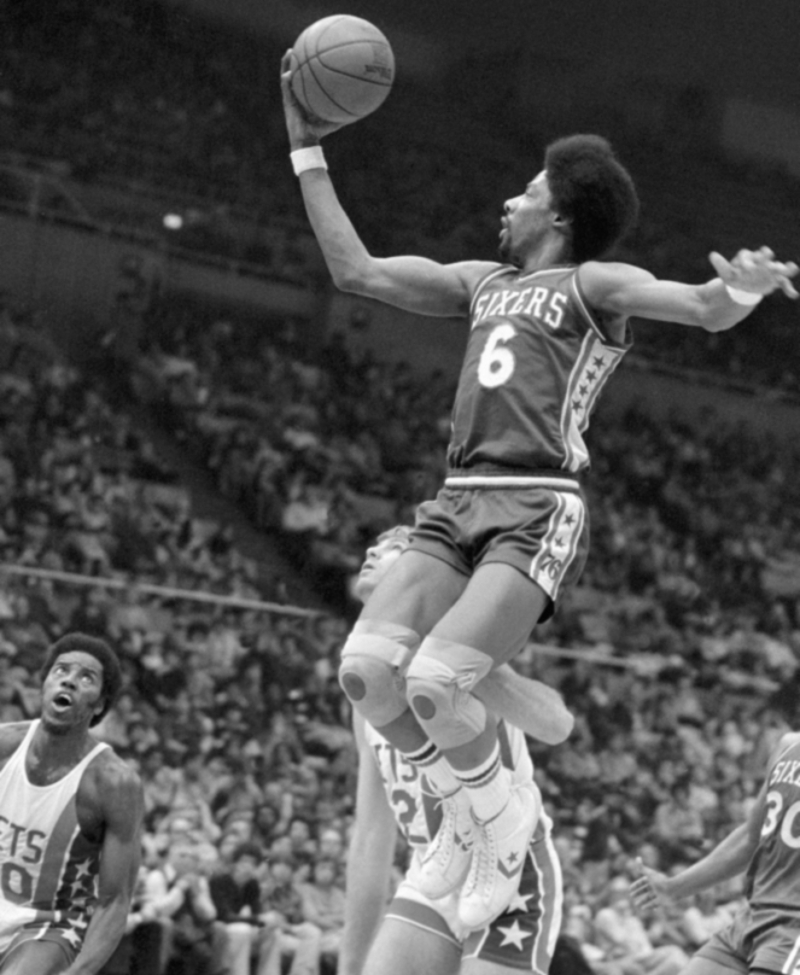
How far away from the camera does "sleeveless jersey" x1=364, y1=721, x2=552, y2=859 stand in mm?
5809

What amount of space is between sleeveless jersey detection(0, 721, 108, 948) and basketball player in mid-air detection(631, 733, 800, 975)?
209 centimetres

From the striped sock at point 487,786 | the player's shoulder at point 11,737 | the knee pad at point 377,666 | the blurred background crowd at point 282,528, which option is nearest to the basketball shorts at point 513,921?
the striped sock at point 487,786

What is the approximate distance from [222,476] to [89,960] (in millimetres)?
13547

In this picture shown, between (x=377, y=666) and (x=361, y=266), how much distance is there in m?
1.33

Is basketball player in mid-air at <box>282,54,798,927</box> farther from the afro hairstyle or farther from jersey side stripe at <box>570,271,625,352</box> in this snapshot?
the afro hairstyle

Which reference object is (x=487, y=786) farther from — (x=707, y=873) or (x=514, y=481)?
(x=707, y=873)

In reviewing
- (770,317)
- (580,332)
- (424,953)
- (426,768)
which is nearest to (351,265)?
(580,332)

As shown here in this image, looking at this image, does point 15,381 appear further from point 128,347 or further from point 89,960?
point 89,960

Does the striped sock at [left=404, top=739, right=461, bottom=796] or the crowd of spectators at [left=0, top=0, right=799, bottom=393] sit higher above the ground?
the crowd of spectators at [left=0, top=0, right=799, bottom=393]

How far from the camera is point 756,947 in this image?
237 inches

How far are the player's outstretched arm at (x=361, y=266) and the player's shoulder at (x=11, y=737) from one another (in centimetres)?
244

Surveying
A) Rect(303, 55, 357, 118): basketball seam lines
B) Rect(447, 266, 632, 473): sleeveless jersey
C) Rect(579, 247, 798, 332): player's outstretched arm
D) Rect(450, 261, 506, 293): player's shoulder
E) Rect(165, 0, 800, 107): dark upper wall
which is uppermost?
Rect(165, 0, 800, 107): dark upper wall

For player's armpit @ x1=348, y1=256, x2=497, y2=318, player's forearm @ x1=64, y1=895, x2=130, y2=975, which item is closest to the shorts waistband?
player's armpit @ x1=348, y1=256, x2=497, y2=318

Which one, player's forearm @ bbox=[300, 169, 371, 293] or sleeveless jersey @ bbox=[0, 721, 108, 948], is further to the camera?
sleeveless jersey @ bbox=[0, 721, 108, 948]
